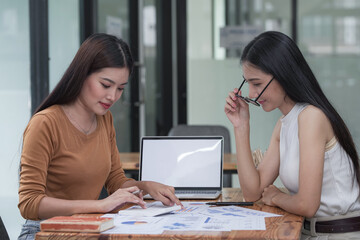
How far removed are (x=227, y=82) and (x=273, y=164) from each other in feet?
10.6

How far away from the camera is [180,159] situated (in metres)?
2.61

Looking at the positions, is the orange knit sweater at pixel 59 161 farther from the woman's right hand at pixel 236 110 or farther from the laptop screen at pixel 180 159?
the woman's right hand at pixel 236 110

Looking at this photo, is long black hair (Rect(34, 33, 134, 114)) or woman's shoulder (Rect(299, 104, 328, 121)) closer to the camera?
woman's shoulder (Rect(299, 104, 328, 121))

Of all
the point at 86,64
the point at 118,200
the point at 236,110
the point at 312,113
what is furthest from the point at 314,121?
the point at 86,64

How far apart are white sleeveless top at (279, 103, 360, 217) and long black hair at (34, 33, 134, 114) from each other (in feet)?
2.36

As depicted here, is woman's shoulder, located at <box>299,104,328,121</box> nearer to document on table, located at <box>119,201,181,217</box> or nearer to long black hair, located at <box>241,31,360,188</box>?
long black hair, located at <box>241,31,360,188</box>

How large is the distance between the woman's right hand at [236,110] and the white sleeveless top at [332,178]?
30cm

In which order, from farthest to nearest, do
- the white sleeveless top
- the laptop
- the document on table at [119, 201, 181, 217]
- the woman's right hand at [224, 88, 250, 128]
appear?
the laptop, the woman's right hand at [224, 88, 250, 128], the white sleeveless top, the document on table at [119, 201, 181, 217]

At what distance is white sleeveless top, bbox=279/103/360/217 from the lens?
2.08 meters

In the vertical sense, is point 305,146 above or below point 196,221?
above

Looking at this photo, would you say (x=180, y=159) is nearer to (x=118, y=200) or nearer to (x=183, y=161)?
(x=183, y=161)

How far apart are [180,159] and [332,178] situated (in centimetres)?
76

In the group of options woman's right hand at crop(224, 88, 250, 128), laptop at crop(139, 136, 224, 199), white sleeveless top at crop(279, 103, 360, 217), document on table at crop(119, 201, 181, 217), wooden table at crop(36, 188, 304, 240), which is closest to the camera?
wooden table at crop(36, 188, 304, 240)

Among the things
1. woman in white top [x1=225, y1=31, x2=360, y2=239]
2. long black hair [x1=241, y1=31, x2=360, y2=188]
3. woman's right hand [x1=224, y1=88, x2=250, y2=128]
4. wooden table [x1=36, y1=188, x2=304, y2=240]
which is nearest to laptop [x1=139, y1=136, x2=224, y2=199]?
woman's right hand [x1=224, y1=88, x2=250, y2=128]
